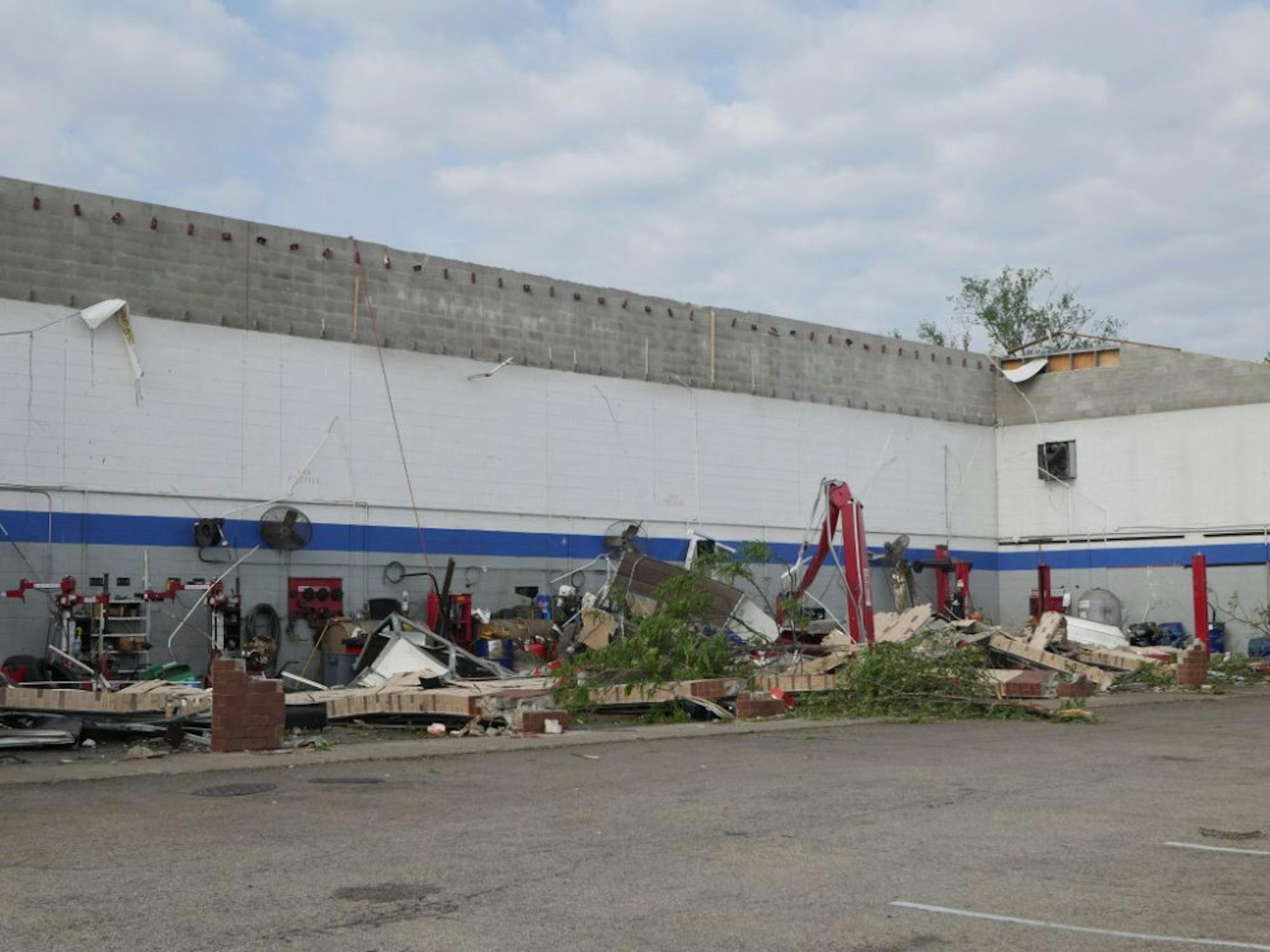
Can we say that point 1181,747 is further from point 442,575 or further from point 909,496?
point 909,496

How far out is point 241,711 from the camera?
48.3 ft

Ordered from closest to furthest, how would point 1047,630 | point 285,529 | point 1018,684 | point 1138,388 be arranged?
point 1018,684
point 285,529
point 1047,630
point 1138,388

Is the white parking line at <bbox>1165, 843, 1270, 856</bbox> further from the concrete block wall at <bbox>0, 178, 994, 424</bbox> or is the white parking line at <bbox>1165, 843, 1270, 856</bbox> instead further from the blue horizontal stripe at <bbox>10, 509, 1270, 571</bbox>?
the concrete block wall at <bbox>0, 178, 994, 424</bbox>

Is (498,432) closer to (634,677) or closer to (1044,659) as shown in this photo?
(634,677)

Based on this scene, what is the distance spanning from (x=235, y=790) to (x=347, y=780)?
118cm

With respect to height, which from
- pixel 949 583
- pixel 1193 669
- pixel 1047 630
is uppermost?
pixel 949 583

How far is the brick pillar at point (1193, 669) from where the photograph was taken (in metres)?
26.4

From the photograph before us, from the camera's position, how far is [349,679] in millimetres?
24109

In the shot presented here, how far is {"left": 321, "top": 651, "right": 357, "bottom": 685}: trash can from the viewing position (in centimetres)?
2431

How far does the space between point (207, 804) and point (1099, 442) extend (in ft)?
104

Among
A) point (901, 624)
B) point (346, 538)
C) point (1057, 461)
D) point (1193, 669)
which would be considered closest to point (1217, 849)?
point (901, 624)

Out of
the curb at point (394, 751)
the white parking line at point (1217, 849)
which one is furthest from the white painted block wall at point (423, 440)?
the white parking line at point (1217, 849)

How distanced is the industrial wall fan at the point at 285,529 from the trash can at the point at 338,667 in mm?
2018

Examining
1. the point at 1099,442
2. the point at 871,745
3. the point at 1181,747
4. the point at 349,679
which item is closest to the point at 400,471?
the point at 349,679
